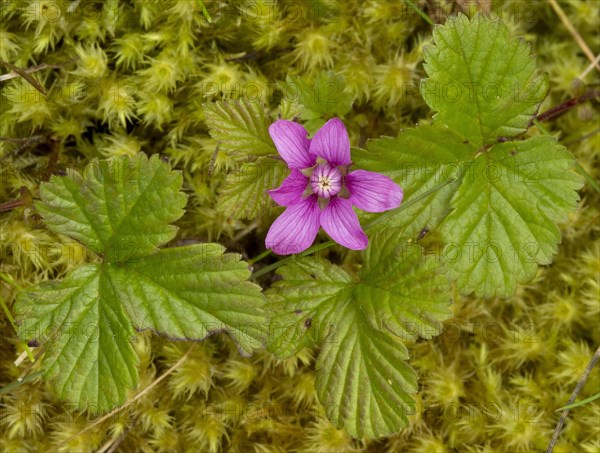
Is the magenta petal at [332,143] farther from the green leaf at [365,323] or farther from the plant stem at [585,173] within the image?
the plant stem at [585,173]

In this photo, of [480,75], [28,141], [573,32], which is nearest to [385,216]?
[480,75]

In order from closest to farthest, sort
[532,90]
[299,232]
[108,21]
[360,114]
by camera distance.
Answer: [299,232], [532,90], [108,21], [360,114]

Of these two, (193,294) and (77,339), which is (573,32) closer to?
(193,294)

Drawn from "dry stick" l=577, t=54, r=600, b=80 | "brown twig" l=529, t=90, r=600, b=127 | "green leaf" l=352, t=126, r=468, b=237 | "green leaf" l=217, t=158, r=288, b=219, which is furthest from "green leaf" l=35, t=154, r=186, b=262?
"dry stick" l=577, t=54, r=600, b=80

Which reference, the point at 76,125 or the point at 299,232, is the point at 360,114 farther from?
the point at 76,125

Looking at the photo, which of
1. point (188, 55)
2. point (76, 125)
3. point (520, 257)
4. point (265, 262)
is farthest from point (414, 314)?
point (76, 125)

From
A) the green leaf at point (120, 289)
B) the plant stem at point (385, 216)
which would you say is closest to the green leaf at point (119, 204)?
the green leaf at point (120, 289)

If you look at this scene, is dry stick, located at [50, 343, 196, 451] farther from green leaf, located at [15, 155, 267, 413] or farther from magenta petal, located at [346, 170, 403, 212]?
magenta petal, located at [346, 170, 403, 212]
